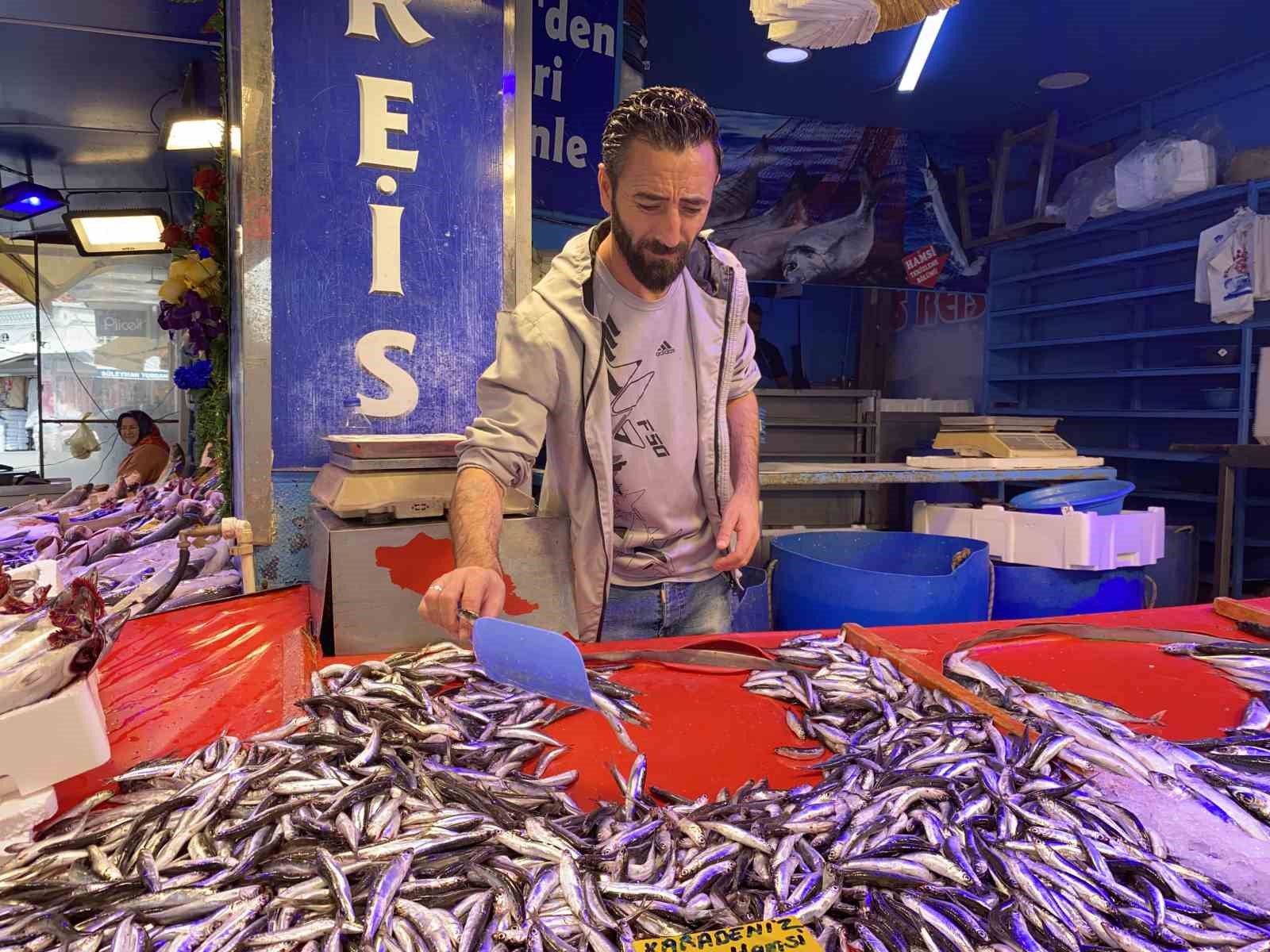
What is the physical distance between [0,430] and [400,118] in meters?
13.3

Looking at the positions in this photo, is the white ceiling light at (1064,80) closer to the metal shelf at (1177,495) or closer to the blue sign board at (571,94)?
the metal shelf at (1177,495)

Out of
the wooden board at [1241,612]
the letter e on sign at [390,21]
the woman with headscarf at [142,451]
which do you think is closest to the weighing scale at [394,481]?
the letter e on sign at [390,21]

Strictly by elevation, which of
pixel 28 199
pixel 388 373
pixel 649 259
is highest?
pixel 28 199

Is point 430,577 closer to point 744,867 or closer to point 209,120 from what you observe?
point 744,867

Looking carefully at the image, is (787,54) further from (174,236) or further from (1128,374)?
(174,236)

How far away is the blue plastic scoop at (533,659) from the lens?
133 centimetres

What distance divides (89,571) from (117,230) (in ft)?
22.2

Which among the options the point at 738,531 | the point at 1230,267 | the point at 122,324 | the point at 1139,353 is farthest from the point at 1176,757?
the point at 122,324

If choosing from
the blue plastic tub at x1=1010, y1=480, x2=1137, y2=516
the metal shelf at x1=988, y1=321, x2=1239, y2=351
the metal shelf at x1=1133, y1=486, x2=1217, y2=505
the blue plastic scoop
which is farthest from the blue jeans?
the metal shelf at x1=1133, y1=486, x2=1217, y2=505

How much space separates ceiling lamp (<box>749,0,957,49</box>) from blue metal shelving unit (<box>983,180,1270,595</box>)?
237 inches

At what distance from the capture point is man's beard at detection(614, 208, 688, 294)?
2.10 m

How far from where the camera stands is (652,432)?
231cm

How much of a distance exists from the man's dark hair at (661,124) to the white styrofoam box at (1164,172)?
21.6 feet

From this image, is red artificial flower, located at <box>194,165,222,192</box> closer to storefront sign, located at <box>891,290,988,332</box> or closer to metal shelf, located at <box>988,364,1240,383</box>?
storefront sign, located at <box>891,290,988,332</box>
